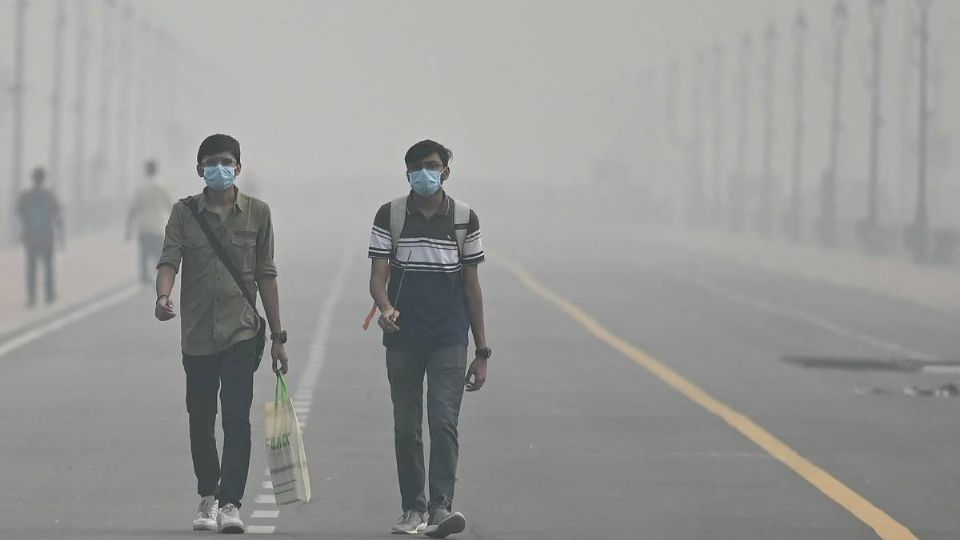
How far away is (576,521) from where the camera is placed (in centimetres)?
1273

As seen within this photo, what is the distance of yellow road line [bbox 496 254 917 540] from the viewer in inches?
507

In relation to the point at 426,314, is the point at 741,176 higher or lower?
higher

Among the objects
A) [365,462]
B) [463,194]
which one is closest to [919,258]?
[365,462]

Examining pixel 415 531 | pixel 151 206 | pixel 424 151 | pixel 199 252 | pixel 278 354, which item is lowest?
pixel 415 531

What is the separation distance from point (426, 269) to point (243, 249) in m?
0.84

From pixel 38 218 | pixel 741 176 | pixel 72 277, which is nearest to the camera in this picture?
pixel 38 218

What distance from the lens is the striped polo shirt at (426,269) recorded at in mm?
11844

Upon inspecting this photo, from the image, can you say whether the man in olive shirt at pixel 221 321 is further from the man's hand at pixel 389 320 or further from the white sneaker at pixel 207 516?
the man's hand at pixel 389 320

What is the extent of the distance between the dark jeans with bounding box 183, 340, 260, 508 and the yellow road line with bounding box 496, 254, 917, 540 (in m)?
3.03

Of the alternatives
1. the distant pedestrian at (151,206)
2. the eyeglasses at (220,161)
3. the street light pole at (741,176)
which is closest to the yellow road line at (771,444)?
the eyeglasses at (220,161)

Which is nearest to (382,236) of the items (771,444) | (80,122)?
(771,444)

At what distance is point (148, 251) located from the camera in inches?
1538

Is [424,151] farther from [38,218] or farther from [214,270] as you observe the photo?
[38,218]

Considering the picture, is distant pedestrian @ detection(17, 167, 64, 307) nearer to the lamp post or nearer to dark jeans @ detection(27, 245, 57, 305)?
dark jeans @ detection(27, 245, 57, 305)
